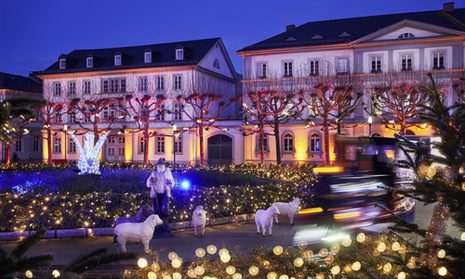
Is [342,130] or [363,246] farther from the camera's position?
[342,130]

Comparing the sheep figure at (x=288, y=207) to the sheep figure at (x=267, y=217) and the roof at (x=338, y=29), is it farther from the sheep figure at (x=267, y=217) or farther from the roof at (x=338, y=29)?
the roof at (x=338, y=29)

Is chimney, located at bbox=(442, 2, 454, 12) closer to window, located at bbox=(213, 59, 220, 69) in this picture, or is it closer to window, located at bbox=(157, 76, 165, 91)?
window, located at bbox=(213, 59, 220, 69)

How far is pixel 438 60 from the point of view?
41.4 m

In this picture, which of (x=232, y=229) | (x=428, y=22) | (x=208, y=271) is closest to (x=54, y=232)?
(x=232, y=229)

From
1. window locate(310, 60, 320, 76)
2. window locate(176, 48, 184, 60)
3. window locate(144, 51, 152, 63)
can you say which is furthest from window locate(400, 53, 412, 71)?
window locate(144, 51, 152, 63)

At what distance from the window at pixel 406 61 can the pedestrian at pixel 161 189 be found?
33.7 meters

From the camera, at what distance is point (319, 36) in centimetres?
4559

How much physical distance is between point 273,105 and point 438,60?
14.1 meters

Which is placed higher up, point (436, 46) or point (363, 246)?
point (436, 46)

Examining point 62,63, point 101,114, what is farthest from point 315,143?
point 62,63

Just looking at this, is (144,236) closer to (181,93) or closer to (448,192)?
(448,192)

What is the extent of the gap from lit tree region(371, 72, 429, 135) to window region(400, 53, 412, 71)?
723mm

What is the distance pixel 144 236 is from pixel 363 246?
17.5ft

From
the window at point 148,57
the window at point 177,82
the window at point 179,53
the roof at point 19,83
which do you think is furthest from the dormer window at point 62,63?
the window at point 177,82
